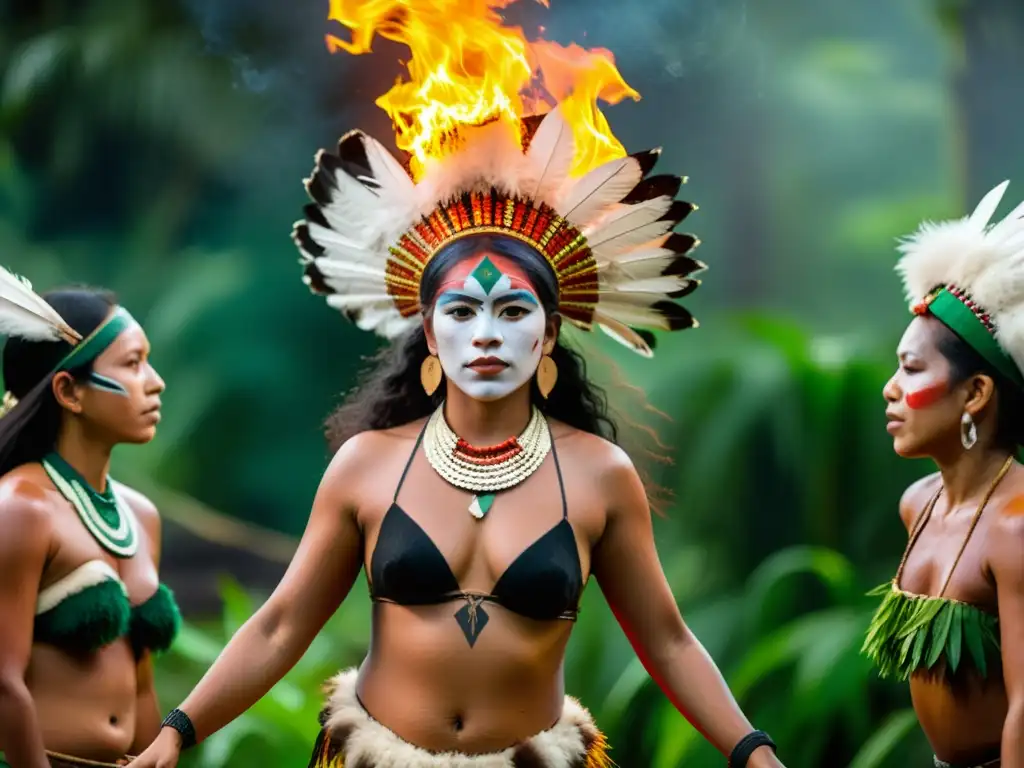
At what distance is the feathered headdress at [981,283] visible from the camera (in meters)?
3.04

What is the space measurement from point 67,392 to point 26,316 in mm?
217

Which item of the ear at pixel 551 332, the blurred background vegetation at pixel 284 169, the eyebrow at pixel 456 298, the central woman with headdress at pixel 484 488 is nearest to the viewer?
the central woman with headdress at pixel 484 488

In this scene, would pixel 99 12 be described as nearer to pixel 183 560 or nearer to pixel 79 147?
pixel 79 147

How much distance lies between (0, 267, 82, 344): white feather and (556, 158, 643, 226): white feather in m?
1.38

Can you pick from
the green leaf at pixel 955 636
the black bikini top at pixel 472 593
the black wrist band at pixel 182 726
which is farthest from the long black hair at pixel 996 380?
the black wrist band at pixel 182 726

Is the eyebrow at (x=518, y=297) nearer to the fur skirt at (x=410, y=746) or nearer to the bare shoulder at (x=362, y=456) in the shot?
the bare shoulder at (x=362, y=456)

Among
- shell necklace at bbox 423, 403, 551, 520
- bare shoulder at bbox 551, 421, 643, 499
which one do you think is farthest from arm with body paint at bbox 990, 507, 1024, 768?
shell necklace at bbox 423, 403, 551, 520

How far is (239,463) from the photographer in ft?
23.5

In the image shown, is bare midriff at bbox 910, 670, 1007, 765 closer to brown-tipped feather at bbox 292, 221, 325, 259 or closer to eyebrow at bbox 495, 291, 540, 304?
eyebrow at bbox 495, 291, 540, 304

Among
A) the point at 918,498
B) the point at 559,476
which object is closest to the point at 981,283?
the point at 918,498

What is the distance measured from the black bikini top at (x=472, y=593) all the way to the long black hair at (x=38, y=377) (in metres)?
1.12

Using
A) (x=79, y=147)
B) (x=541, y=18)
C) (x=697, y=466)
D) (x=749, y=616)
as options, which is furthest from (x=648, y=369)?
Result: (x=79, y=147)

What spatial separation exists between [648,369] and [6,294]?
298 centimetres

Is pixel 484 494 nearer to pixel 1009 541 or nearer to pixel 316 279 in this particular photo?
pixel 316 279
